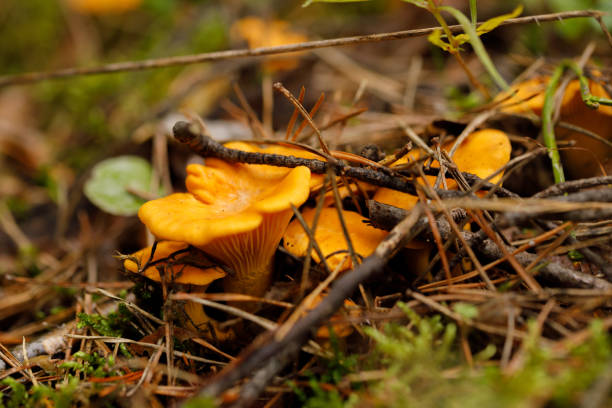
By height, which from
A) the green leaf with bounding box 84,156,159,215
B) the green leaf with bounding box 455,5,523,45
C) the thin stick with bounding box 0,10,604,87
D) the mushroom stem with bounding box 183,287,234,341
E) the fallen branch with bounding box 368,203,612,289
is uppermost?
the green leaf with bounding box 455,5,523,45

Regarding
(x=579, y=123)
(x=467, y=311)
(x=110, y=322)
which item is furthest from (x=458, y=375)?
(x=579, y=123)

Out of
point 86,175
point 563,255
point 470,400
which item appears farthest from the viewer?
point 86,175

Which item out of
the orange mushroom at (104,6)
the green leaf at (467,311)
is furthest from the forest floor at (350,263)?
the orange mushroom at (104,6)

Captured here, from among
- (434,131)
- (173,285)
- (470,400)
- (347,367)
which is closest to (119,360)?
(173,285)

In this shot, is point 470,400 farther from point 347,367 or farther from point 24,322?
point 24,322

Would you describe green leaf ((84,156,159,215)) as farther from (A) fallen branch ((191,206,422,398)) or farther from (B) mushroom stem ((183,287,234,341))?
(A) fallen branch ((191,206,422,398))

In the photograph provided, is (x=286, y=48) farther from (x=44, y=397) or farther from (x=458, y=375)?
(x=44, y=397)

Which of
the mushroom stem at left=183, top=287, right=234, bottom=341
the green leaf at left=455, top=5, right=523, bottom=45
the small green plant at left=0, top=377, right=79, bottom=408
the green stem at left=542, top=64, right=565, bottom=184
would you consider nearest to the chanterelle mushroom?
the mushroom stem at left=183, top=287, right=234, bottom=341
